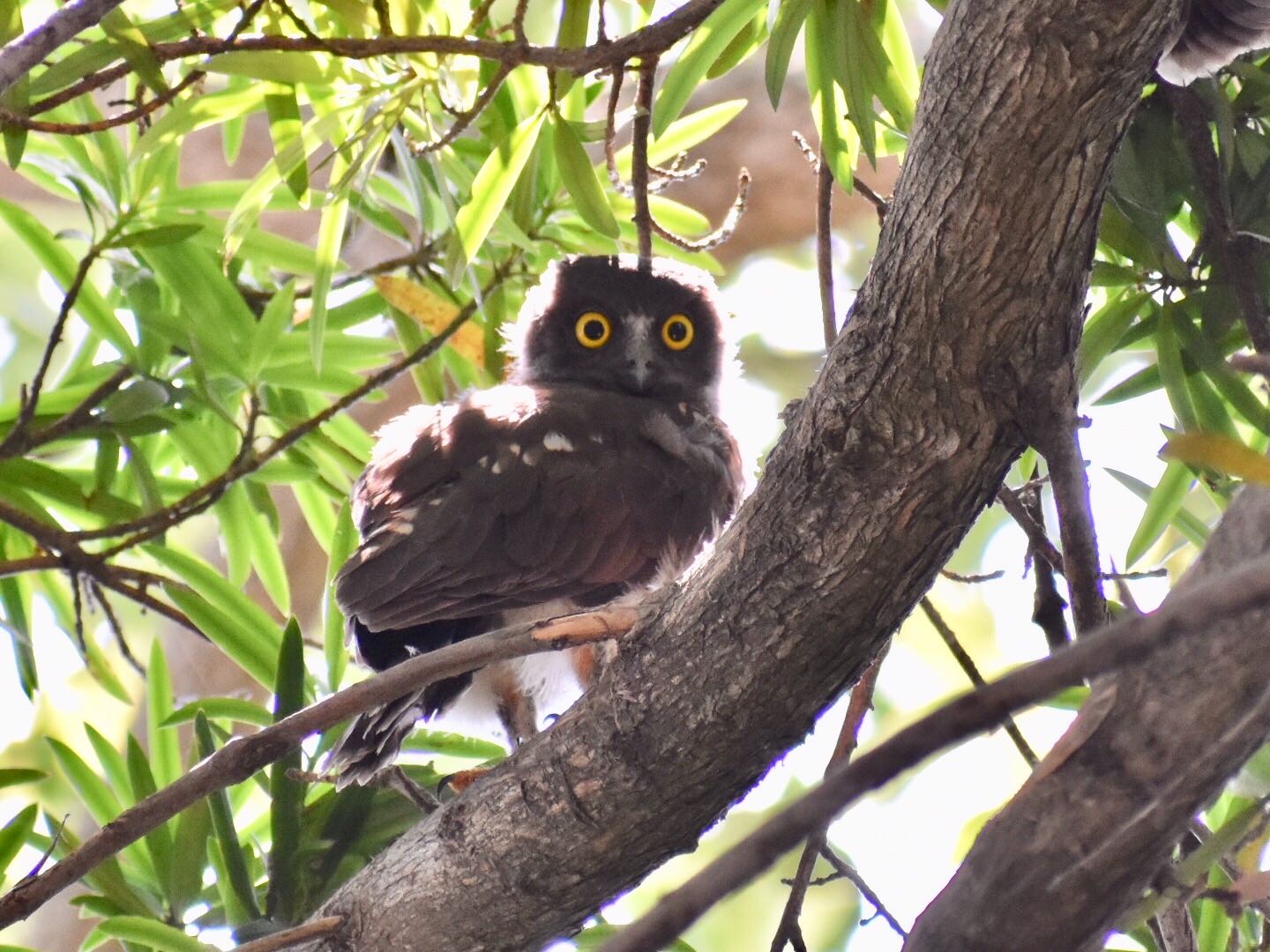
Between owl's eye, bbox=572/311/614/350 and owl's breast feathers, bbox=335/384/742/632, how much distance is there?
0.86 meters

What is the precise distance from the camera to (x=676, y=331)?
463 cm

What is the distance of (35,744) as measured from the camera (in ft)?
25.2

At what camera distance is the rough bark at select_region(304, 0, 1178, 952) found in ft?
6.08

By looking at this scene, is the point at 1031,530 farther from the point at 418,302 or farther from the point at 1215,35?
the point at 418,302

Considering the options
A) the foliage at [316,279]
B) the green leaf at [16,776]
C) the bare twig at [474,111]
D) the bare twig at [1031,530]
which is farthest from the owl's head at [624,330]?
the green leaf at [16,776]

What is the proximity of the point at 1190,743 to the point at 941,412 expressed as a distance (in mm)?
671

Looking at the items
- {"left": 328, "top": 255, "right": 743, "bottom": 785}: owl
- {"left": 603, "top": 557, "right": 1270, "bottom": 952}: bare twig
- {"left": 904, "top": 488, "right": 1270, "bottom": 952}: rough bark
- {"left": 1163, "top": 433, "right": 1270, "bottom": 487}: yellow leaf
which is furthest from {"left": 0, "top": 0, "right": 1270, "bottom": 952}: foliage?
{"left": 603, "top": 557, "right": 1270, "bottom": 952}: bare twig

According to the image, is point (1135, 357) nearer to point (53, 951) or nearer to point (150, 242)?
point (150, 242)

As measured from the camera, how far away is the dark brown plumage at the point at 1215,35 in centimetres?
241

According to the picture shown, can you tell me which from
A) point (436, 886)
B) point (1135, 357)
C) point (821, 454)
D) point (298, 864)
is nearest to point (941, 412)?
point (821, 454)

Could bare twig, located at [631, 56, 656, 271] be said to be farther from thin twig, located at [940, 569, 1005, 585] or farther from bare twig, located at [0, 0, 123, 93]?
bare twig, located at [0, 0, 123, 93]

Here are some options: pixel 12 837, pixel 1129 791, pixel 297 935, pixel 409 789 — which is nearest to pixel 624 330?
pixel 409 789

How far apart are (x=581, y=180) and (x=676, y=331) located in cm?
151

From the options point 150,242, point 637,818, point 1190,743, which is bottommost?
point 1190,743
